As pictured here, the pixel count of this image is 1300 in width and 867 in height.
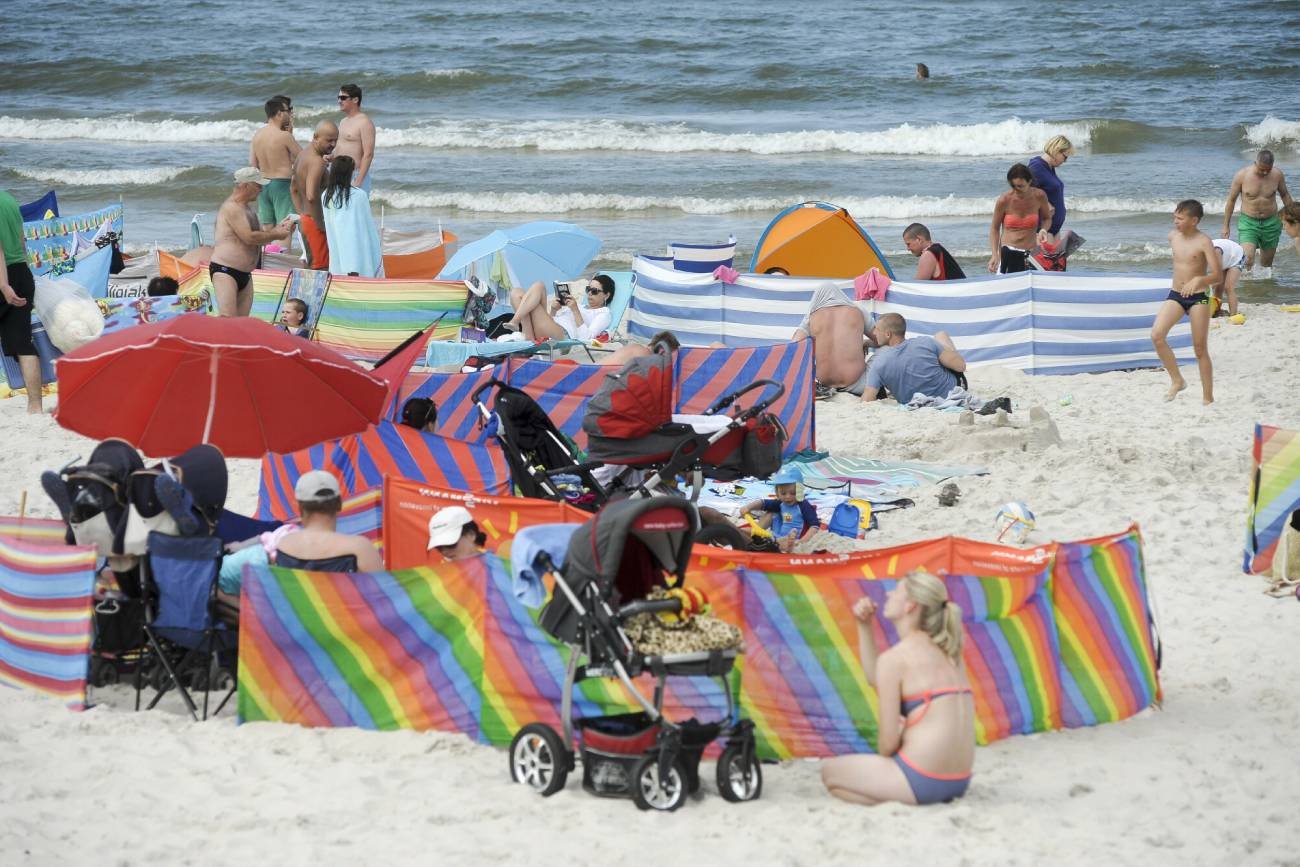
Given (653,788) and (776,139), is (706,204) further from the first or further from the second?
(653,788)

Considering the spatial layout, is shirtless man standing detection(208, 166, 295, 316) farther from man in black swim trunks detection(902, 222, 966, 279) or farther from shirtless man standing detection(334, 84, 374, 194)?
man in black swim trunks detection(902, 222, 966, 279)

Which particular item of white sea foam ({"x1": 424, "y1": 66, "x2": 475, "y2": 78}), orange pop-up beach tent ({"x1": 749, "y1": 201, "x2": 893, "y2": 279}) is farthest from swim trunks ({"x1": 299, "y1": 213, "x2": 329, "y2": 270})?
white sea foam ({"x1": 424, "y1": 66, "x2": 475, "y2": 78})

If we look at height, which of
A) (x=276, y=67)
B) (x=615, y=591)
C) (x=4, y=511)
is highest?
(x=276, y=67)

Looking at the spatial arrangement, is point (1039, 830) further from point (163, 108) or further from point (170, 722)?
point (163, 108)

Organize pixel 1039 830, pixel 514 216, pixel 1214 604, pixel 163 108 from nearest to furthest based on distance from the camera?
pixel 1039 830 → pixel 1214 604 → pixel 514 216 → pixel 163 108

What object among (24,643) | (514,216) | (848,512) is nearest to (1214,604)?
(848,512)

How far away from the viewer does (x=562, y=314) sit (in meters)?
12.1

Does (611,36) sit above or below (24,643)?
above

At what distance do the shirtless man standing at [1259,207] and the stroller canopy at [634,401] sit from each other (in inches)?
346

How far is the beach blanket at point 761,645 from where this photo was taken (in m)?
5.11

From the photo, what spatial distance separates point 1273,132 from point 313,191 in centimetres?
1836

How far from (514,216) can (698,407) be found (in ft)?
43.0

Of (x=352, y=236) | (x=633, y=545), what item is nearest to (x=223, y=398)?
(x=633, y=545)

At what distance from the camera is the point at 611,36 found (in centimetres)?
3553
